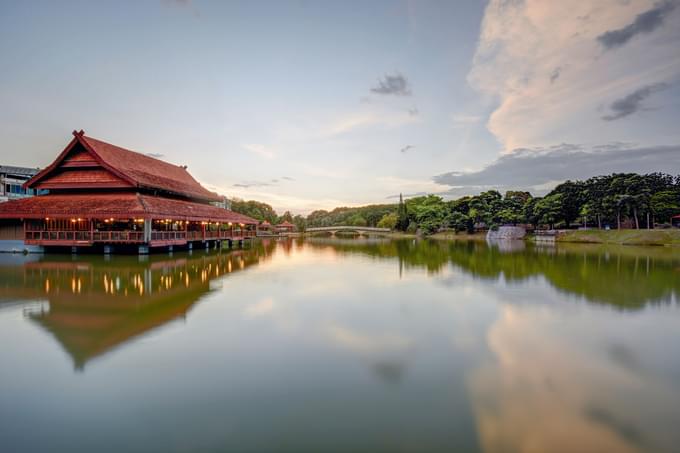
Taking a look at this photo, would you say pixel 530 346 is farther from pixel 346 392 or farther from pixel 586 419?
pixel 346 392

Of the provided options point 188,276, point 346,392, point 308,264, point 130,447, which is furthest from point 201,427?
point 308,264

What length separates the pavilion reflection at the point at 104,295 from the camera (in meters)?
6.25

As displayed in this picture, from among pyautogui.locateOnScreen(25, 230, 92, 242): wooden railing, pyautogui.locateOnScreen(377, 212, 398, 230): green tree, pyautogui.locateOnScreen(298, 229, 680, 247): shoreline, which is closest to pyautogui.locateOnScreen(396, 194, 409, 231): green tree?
pyautogui.locateOnScreen(377, 212, 398, 230): green tree

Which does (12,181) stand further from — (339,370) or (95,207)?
(339,370)

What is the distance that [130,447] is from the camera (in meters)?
3.14

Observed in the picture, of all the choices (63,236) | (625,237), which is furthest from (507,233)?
(63,236)

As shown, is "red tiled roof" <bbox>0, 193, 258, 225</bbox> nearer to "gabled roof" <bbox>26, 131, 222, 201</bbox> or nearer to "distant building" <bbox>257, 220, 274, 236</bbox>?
"gabled roof" <bbox>26, 131, 222, 201</bbox>

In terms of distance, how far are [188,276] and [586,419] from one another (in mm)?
12413

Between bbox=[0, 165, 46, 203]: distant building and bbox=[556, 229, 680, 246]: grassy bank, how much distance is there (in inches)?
2077

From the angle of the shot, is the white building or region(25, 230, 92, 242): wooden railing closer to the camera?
region(25, 230, 92, 242): wooden railing

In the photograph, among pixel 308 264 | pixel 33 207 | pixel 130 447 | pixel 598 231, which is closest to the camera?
pixel 130 447

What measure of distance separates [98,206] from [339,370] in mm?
19688

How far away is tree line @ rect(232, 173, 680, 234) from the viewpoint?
3334cm

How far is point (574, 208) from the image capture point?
4062 cm
